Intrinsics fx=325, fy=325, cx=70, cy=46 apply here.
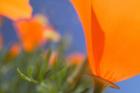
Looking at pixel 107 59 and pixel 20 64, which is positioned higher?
pixel 107 59

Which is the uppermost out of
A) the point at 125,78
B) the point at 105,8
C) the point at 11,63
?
the point at 105,8

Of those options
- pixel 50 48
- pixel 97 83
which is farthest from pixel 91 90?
pixel 50 48

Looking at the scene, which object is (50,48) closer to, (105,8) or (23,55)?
(23,55)

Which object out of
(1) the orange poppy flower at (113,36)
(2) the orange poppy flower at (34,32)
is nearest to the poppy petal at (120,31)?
(1) the orange poppy flower at (113,36)

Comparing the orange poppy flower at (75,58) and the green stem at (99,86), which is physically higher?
the orange poppy flower at (75,58)

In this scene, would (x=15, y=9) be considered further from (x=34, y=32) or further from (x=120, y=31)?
(x=120, y=31)

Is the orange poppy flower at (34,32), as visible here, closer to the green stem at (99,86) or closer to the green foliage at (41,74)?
the green foliage at (41,74)
